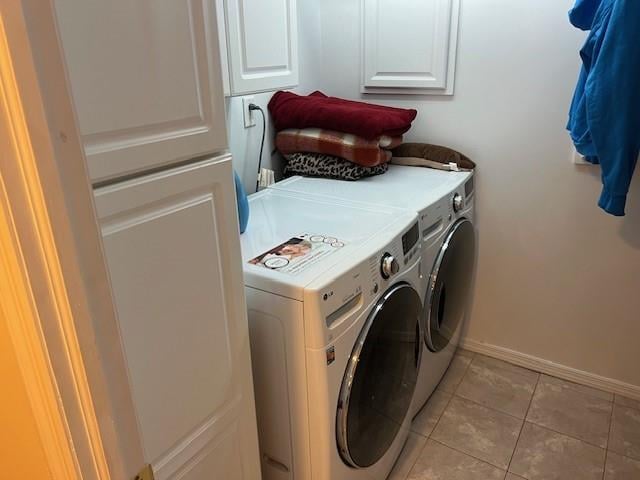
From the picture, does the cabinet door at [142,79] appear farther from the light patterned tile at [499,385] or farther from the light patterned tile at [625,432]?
the light patterned tile at [625,432]

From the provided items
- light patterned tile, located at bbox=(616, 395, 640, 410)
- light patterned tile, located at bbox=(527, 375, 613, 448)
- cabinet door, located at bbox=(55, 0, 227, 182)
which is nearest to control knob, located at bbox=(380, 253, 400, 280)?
cabinet door, located at bbox=(55, 0, 227, 182)

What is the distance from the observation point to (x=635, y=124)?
1.42m

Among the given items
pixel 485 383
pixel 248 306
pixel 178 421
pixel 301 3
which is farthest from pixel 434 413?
pixel 301 3

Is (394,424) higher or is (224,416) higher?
(224,416)

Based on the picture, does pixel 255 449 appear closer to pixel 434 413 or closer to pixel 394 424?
pixel 394 424

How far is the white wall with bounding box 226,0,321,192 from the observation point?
1.83 metres

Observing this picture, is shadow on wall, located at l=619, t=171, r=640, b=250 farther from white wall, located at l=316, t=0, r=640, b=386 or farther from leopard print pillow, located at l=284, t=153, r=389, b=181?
leopard print pillow, located at l=284, t=153, r=389, b=181

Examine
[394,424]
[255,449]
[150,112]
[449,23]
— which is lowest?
[394,424]

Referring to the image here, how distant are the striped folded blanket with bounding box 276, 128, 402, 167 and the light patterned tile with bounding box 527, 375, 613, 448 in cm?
118

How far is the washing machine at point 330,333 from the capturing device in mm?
1129

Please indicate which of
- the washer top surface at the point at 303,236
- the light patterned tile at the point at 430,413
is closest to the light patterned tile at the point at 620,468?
the light patterned tile at the point at 430,413

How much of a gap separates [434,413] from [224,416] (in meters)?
1.16

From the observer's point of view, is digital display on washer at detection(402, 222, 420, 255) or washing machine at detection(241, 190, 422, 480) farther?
digital display on washer at detection(402, 222, 420, 255)

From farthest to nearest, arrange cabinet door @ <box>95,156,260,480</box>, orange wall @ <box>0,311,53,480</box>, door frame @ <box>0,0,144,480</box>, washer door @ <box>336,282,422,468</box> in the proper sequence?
washer door @ <box>336,282,422,468</box> < cabinet door @ <box>95,156,260,480</box> < orange wall @ <box>0,311,53,480</box> < door frame @ <box>0,0,144,480</box>
